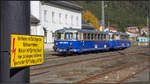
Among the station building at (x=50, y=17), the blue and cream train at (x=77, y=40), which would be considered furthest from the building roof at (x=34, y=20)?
the blue and cream train at (x=77, y=40)

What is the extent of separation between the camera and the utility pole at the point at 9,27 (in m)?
2.73

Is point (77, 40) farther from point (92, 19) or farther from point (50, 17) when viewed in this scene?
point (92, 19)

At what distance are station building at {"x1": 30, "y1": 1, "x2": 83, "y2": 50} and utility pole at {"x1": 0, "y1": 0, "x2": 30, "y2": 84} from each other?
34.3 meters

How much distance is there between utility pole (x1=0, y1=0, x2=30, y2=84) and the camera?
2.73 metres

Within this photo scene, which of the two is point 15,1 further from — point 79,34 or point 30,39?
point 79,34

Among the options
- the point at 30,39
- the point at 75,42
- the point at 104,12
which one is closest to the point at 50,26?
the point at 104,12

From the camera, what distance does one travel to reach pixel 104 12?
45.0 meters

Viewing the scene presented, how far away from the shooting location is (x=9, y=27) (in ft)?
9.03

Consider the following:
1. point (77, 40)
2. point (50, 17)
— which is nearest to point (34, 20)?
A: point (50, 17)

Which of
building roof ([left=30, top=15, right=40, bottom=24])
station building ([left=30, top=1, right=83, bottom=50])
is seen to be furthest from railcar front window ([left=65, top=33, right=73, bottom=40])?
building roof ([left=30, top=15, right=40, bottom=24])

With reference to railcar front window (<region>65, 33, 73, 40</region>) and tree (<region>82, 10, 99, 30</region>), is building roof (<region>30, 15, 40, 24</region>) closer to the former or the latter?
railcar front window (<region>65, 33, 73, 40</region>)

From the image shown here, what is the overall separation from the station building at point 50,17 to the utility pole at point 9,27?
113ft

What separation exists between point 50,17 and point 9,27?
39184mm

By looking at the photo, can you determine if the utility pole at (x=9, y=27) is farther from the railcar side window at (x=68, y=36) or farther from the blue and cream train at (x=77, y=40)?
the railcar side window at (x=68, y=36)
